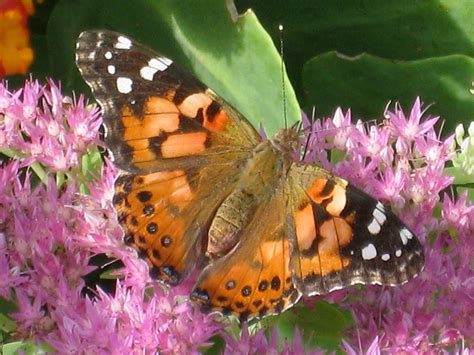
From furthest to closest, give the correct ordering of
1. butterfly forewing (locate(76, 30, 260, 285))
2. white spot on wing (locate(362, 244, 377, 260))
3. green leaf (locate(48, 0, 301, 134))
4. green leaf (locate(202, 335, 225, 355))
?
green leaf (locate(48, 0, 301, 134)) → green leaf (locate(202, 335, 225, 355)) → butterfly forewing (locate(76, 30, 260, 285)) → white spot on wing (locate(362, 244, 377, 260))

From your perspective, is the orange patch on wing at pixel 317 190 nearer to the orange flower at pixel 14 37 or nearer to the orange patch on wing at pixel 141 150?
the orange patch on wing at pixel 141 150

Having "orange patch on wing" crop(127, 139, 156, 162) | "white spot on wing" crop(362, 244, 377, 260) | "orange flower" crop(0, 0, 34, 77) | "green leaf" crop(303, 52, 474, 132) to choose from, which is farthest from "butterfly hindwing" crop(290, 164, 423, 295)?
"orange flower" crop(0, 0, 34, 77)

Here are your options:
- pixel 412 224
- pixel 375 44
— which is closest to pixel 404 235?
pixel 412 224

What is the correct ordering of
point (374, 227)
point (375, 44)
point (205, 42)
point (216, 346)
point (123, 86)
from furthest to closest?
point (375, 44) → point (205, 42) → point (216, 346) → point (123, 86) → point (374, 227)

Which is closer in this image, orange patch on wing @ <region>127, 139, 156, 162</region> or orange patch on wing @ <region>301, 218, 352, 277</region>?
orange patch on wing @ <region>301, 218, 352, 277</region>

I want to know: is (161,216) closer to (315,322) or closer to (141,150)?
(141,150)

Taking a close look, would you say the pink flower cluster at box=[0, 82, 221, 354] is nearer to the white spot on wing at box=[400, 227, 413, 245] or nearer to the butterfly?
the butterfly
